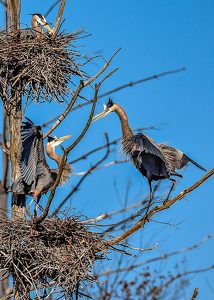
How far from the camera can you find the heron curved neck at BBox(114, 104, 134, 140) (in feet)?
19.5

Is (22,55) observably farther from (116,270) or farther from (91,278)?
(116,270)

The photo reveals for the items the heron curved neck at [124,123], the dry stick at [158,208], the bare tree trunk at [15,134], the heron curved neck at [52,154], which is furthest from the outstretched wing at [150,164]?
the bare tree trunk at [15,134]

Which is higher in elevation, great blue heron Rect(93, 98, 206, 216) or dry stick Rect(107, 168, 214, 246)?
great blue heron Rect(93, 98, 206, 216)

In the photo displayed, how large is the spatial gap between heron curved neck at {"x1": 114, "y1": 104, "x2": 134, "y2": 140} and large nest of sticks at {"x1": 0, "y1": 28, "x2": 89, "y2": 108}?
2.42 ft

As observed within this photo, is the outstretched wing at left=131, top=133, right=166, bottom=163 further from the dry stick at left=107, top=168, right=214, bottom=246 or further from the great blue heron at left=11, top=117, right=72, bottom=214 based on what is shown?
the great blue heron at left=11, top=117, right=72, bottom=214

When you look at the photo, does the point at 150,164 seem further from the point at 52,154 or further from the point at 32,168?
the point at 52,154

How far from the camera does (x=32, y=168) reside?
16.6ft

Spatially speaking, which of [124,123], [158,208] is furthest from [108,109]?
[158,208]

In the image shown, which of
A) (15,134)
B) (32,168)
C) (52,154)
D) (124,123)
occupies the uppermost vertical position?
(124,123)

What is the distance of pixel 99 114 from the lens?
615 cm

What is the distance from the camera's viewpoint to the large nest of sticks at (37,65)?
531cm

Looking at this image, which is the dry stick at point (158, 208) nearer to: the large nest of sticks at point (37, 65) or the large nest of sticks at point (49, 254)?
the large nest of sticks at point (49, 254)

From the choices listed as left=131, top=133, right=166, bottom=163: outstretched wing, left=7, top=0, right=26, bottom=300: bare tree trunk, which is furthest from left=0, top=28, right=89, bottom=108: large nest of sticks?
left=131, top=133, right=166, bottom=163: outstretched wing

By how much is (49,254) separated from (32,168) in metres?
1.06
